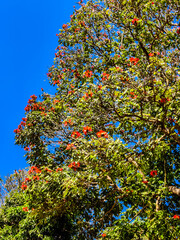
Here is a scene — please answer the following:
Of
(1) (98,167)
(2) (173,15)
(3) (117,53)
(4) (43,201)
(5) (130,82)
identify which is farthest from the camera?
(3) (117,53)

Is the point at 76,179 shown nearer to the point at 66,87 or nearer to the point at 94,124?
the point at 94,124

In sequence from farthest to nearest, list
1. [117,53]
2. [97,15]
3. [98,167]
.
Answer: [97,15]
[117,53]
[98,167]

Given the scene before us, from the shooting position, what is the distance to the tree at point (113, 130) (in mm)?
4777

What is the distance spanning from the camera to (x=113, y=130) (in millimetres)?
6574

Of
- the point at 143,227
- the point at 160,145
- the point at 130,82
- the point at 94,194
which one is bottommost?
the point at 143,227

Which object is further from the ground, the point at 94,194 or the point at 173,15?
the point at 173,15

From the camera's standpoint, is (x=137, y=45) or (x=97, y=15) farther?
(x=97, y=15)

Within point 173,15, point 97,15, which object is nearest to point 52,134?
point 97,15

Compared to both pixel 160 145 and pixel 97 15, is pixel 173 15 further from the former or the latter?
pixel 160 145

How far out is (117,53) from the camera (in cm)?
806

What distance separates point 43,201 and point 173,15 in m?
6.51

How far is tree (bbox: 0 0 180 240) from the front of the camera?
15.7ft

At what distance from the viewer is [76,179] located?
15.0 ft

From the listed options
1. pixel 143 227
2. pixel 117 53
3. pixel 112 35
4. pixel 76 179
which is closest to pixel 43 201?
pixel 76 179
